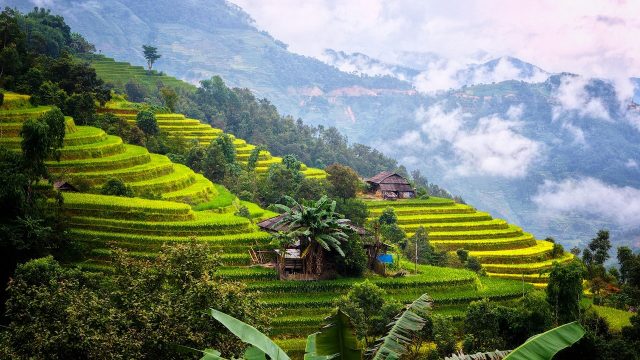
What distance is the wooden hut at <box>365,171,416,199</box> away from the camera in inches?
2144

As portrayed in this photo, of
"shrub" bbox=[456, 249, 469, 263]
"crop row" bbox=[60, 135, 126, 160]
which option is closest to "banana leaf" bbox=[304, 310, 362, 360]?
"crop row" bbox=[60, 135, 126, 160]

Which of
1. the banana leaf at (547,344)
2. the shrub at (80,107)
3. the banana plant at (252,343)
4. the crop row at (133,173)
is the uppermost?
the shrub at (80,107)

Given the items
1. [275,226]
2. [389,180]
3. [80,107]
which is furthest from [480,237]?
[80,107]

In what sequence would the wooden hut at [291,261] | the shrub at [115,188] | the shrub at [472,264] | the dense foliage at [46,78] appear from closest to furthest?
the wooden hut at [291,261]
the shrub at [115,188]
the shrub at [472,264]
the dense foliage at [46,78]

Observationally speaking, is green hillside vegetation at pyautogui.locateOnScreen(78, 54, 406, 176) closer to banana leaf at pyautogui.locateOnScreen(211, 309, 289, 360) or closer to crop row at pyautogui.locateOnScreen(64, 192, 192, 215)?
crop row at pyautogui.locateOnScreen(64, 192, 192, 215)

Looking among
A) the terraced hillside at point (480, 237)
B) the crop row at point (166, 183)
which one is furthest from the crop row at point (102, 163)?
the terraced hillside at point (480, 237)

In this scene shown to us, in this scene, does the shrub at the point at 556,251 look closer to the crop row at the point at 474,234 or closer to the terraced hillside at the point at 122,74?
the crop row at the point at 474,234

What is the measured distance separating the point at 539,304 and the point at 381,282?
7750 millimetres

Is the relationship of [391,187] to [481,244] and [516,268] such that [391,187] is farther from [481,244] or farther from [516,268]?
[516,268]

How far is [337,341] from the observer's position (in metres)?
7.63

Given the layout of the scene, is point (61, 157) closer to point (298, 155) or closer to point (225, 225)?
point (225, 225)

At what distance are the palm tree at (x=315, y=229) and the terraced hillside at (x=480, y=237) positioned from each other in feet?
50.6

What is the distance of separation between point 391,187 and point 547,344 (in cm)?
4746

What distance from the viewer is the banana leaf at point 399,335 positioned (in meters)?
8.05
